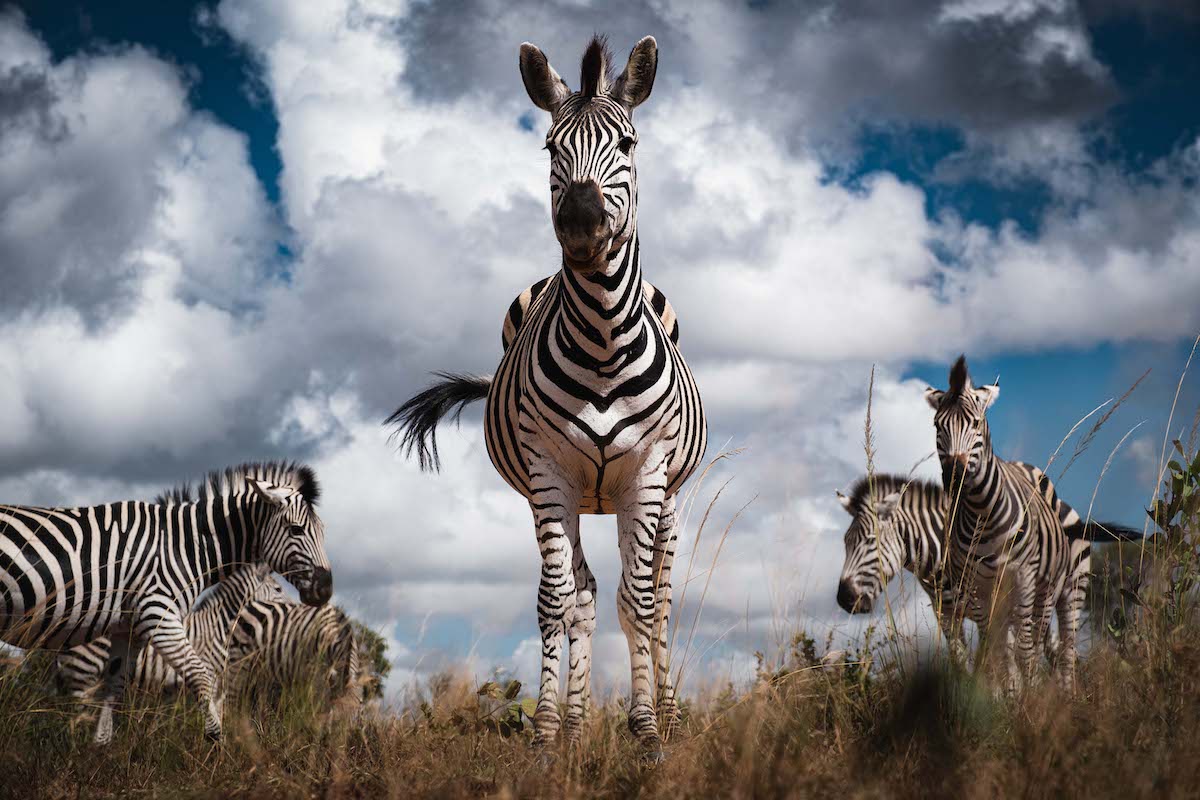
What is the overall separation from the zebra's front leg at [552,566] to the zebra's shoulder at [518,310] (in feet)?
8.06

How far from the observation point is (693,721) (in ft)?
19.7

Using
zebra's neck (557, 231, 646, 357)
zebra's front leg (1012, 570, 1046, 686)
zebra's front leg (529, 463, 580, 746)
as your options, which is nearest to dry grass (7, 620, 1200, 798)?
zebra's front leg (529, 463, 580, 746)

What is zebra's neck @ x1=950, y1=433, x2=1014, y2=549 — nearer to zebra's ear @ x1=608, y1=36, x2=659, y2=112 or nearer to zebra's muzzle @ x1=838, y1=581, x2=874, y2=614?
zebra's muzzle @ x1=838, y1=581, x2=874, y2=614

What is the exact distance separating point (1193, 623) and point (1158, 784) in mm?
2866

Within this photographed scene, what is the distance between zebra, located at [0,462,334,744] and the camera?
894cm

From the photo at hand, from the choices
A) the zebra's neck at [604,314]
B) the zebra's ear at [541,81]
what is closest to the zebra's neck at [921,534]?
the zebra's neck at [604,314]

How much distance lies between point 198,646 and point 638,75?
9.33m

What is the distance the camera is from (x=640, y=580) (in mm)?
5492

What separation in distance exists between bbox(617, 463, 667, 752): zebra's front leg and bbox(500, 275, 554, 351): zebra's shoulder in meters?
2.59

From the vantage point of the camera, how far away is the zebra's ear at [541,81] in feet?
18.9

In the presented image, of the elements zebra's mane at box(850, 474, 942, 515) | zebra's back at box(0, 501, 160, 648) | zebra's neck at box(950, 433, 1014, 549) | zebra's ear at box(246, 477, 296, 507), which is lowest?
zebra's back at box(0, 501, 160, 648)

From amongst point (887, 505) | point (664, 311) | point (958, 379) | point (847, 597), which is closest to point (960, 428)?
point (958, 379)

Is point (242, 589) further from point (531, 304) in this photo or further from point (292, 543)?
point (531, 304)

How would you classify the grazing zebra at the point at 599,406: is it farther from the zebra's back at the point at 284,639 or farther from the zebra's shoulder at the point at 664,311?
the zebra's back at the point at 284,639
